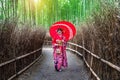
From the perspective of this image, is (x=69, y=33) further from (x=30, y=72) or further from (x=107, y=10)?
(x=107, y=10)

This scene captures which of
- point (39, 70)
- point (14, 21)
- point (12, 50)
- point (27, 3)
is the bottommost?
point (39, 70)

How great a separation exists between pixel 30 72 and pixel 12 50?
250 cm

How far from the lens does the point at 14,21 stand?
857cm

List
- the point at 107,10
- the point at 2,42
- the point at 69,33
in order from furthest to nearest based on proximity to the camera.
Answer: the point at 69,33 → the point at 2,42 → the point at 107,10

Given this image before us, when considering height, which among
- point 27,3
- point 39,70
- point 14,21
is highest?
point 27,3

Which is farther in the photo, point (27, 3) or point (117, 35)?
point (27, 3)

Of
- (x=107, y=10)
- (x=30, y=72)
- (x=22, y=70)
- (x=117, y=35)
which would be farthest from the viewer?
(x=30, y=72)

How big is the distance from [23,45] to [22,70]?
0.86m

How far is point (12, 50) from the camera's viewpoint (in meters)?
8.70

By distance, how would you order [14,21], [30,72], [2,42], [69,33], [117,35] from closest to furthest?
[117,35], [2,42], [14,21], [30,72], [69,33]

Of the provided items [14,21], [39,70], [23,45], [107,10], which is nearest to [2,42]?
[14,21]

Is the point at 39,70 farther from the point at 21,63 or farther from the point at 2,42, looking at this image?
the point at 2,42

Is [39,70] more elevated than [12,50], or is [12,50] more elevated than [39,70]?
[12,50]

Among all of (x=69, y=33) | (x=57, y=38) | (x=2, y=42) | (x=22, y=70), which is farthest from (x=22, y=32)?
(x=69, y=33)
